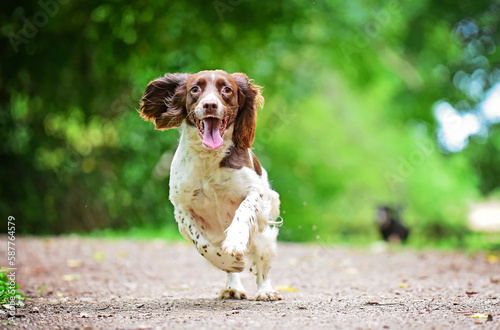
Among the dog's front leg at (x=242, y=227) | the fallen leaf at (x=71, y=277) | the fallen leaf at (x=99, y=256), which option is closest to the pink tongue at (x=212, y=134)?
the dog's front leg at (x=242, y=227)

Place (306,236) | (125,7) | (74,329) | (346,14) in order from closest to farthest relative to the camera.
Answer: (74,329) → (125,7) → (346,14) → (306,236)

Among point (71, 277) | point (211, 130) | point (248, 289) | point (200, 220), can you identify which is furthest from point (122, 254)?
point (211, 130)

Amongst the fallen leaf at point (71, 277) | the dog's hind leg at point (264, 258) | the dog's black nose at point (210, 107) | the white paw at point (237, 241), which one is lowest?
the fallen leaf at point (71, 277)

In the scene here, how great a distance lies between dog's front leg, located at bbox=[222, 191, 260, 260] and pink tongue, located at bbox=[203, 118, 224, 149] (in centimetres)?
44

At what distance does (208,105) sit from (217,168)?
1.61ft

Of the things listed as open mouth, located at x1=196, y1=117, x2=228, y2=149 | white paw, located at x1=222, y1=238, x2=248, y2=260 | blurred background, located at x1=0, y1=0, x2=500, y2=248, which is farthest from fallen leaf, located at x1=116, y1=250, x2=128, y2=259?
white paw, located at x1=222, y1=238, x2=248, y2=260

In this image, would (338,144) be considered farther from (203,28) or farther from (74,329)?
(74,329)

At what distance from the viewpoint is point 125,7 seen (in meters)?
10.4

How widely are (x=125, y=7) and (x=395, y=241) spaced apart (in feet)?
24.6

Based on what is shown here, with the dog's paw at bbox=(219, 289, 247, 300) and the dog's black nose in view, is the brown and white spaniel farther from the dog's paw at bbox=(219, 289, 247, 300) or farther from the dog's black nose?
the dog's paw at bbox=(219, 289, 247, 300)

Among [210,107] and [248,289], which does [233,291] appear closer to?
[248,289]

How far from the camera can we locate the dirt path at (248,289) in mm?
3566

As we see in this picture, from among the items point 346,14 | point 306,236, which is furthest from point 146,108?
point 306,236

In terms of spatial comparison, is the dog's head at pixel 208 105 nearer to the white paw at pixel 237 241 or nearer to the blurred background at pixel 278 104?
the white paw at pixel 237 241
